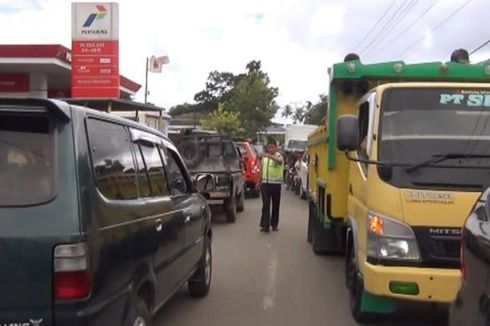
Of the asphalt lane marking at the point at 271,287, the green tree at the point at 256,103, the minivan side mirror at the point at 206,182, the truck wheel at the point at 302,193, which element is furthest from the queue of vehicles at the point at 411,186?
the green tree at the point at 256,103

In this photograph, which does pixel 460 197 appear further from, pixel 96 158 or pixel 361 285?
pixel 96 158

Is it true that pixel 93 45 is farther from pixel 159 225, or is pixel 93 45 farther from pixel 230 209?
pixel 159 225

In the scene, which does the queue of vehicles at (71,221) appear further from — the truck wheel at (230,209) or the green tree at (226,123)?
the green tree at (226,123)

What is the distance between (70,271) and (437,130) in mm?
4004

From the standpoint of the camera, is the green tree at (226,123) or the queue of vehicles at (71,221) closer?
the queue of vehicles at (71,221)

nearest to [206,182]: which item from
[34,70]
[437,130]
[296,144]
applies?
[437,130]

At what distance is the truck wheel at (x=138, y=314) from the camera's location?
4520mm

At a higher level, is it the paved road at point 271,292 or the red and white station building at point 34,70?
the red and white station building at point 34,70

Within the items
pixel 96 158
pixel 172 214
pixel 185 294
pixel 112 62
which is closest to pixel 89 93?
pixel 112 62

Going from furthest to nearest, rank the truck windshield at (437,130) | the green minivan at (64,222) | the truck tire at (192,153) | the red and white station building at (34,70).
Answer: the red and white station building at (34,70), the truck tire at (192,153), the truck windshield at (437,130), the green minivan at (64,222)

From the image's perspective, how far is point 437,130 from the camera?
646cm

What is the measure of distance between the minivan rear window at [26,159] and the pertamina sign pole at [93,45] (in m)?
15.3

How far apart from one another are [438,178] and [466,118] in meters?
0.94

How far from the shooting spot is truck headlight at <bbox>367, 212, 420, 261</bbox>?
5.79 m
